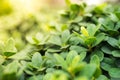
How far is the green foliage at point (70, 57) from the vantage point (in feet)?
2.95

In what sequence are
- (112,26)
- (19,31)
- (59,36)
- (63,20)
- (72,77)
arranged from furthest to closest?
(19,31) < (63,20) < (59,36) < (112,26) < (72,77)

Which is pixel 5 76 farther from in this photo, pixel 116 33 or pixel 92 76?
pixel 116 33

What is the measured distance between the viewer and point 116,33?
3.88 feet

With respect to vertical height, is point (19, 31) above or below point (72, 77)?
below

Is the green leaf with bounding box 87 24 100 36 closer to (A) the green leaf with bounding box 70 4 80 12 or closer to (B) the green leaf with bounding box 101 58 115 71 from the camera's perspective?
(B) the green leaf with bounding box 101 58 115 71

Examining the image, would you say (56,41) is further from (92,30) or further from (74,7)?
(74,7)

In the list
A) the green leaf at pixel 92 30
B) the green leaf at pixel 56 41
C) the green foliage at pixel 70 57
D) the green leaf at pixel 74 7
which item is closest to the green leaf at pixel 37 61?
the green foliage at pixel 70 57

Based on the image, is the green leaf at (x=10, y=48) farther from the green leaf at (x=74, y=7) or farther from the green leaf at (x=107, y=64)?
the green leaf at (x=74, y=7)

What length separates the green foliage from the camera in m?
0.90

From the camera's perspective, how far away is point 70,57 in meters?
0.98

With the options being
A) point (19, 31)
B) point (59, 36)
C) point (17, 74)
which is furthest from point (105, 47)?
point (19, 31)

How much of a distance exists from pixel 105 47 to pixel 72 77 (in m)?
0.31

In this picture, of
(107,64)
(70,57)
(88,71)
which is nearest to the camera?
(88,71)

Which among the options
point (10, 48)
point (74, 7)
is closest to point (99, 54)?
point (10, 48)
